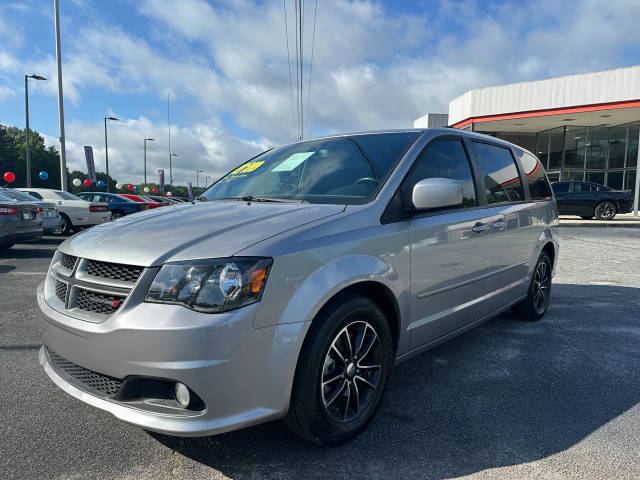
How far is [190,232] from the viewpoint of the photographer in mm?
2096

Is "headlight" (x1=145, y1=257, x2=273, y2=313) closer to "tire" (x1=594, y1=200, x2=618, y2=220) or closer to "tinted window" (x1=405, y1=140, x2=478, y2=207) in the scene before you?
"tinted window" (x1=405, y1=140, x2=478, y2=207)

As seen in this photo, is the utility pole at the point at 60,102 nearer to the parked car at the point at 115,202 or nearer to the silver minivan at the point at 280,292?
the parked car at the point at 115,202

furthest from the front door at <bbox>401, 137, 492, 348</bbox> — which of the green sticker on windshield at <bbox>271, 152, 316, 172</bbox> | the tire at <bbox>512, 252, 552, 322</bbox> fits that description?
the tire at <bbox>512, 252, 552, 322</bbox>

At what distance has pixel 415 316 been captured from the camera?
2.62 m

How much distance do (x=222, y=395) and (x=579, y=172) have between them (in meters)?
27.6

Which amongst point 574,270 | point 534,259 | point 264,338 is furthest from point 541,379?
point 574,270

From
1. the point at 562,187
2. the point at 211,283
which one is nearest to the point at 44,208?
the point at 211,283

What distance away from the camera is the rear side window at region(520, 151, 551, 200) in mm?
4309

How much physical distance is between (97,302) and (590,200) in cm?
1950

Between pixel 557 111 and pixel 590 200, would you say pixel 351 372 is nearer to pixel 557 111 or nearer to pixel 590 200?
pixel 590 200

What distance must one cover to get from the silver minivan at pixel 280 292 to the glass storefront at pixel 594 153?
24357 millimetres

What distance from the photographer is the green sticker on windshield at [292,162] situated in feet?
10.4

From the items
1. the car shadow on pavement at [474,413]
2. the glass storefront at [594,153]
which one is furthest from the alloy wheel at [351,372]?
the glass storefront at [594,153]

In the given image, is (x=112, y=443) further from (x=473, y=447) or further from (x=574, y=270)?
(x=574, y=270)
